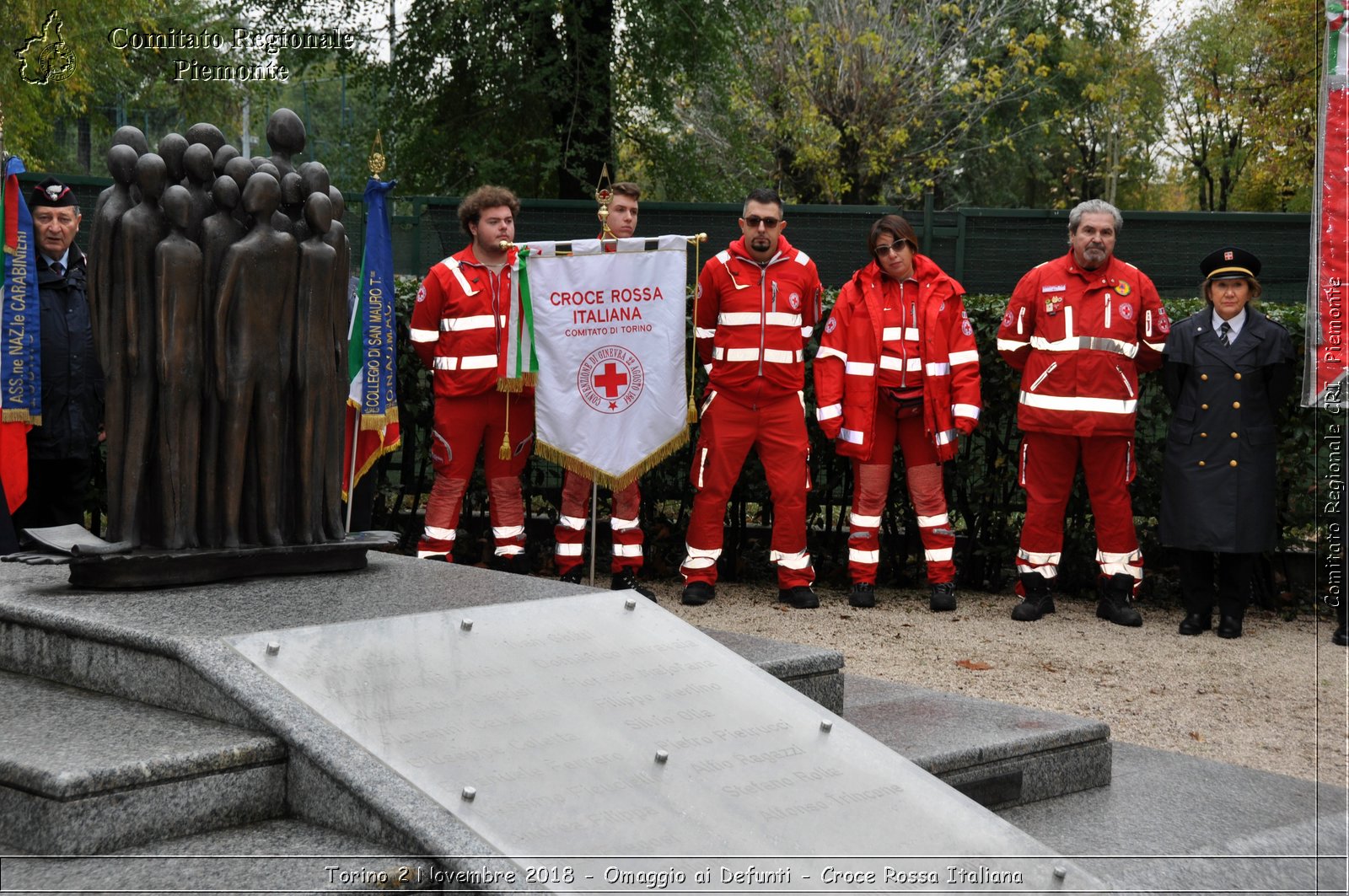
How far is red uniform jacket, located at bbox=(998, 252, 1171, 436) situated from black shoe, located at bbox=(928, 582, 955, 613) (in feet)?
3.28

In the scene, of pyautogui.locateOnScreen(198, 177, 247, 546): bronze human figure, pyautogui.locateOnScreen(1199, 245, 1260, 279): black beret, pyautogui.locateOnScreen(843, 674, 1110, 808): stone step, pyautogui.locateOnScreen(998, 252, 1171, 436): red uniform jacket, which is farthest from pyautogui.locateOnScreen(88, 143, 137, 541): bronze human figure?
pyautogui.locateOnScreen(1199, 245, 1260, 279): black beret

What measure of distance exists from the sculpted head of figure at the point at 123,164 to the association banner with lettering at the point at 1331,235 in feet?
12.0

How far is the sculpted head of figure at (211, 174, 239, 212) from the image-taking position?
466 centimetres

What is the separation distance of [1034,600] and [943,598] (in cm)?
49

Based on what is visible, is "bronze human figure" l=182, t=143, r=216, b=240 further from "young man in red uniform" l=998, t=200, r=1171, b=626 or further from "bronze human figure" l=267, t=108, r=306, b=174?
"young man in red uniform" l=998, t=200, r=1171, b=626

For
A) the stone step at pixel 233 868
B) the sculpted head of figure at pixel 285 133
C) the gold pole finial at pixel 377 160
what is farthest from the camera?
the gold pole finial at pixel 377 160

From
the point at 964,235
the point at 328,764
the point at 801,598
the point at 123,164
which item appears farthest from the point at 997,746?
the point at 964,235

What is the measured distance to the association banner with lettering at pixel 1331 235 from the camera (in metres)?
4.04

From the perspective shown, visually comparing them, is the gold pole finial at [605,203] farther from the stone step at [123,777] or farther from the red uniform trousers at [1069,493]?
the stone step at [123,777]

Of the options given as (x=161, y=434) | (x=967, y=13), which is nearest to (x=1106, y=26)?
(x=967, y=13)

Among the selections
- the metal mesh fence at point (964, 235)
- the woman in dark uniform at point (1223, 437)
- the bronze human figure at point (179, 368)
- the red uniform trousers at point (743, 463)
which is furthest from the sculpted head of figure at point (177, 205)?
the metal mesh fence at point (964, 235)

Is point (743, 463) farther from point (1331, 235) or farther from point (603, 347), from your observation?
point (1331, 235)

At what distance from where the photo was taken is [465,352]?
7469mm

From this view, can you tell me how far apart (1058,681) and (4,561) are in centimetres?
432
